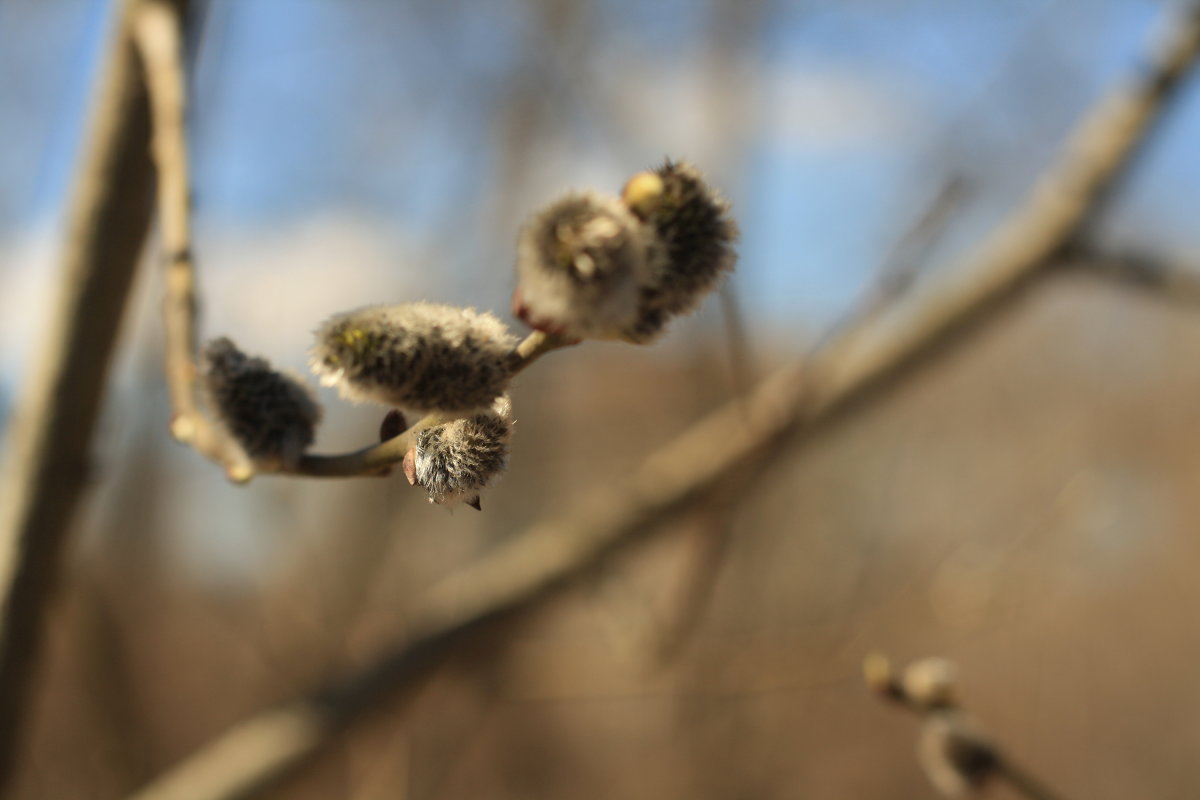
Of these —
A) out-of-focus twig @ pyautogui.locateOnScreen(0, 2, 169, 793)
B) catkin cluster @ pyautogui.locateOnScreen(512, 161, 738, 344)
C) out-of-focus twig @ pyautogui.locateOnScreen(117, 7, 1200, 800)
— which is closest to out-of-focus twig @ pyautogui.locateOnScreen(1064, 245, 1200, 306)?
out-of-focus twig @ pyautogui.locateOnScreen(117, 7, 1200, 800)

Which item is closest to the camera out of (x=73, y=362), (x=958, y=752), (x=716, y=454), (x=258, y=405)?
(x=258, y=405)

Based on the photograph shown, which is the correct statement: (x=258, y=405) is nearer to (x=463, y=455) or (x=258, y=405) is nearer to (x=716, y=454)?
(x=463, y=455)

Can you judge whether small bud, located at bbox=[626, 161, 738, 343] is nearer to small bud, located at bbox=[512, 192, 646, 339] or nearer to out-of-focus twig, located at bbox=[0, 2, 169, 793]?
small bud, located at bbox=[512, 192, 646, 339]

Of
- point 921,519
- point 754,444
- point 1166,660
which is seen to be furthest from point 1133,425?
point 754,444

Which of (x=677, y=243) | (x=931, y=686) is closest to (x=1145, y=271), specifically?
(x=931, y=686)

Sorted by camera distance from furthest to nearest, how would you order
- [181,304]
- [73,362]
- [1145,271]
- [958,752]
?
A: [1145,271] < [73,362] < [958,752] < [181,304]

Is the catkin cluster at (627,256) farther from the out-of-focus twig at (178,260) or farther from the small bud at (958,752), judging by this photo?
the small bud at (958,752)
